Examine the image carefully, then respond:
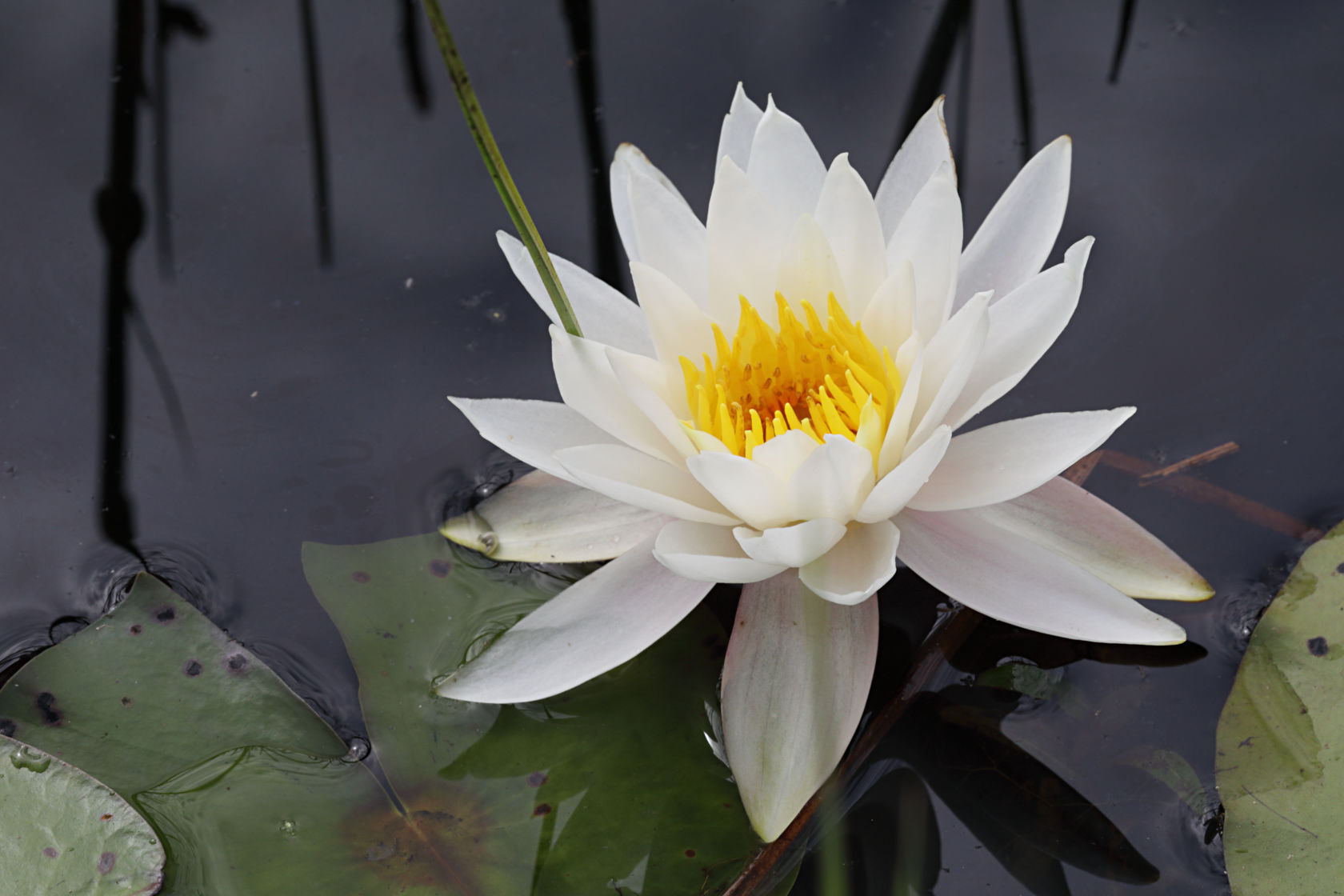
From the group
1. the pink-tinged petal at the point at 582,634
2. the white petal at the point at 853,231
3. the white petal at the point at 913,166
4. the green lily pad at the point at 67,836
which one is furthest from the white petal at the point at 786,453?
the green lily pad at the point at 67,836

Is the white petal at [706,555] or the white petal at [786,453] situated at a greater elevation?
the white petal at [786,453]

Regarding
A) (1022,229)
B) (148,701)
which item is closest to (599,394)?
(1022,229)

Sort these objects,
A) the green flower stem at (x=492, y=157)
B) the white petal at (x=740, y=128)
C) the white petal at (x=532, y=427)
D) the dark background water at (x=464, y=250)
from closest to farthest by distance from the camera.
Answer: the green flower stem at (x=492, y=157), the white petal at (x=532, y=427), the white petal at (x=740, y=128), the dark background water at (x=464, y=250)

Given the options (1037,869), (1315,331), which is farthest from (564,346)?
(1315,331)

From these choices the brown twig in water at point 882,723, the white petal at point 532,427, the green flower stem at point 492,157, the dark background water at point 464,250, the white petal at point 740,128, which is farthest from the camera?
A: the dark background water at point 464,250

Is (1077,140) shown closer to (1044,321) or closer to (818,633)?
(1044,321)

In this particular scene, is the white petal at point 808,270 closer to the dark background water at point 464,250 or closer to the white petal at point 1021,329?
the white petal at point 1021,329
